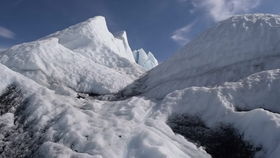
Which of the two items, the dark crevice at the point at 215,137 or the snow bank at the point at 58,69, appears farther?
the snow bank at the point at 58,69

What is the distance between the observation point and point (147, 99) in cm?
1762

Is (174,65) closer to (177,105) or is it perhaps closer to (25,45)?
(177,105)

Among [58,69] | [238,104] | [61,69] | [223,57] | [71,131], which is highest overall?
[223,57]

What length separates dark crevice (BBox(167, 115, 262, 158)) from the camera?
11363 mm

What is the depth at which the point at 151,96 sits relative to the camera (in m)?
19.2

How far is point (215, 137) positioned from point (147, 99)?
5.84 metres

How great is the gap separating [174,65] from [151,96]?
4.54m

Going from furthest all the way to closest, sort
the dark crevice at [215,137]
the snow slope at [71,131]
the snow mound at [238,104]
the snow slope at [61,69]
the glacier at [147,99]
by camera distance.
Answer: the snow slope at [61,69] → the snow mound at [238,104] → the dark crevice at [215,137] → the glacier at [147,99] → the snow slope at [71,131]

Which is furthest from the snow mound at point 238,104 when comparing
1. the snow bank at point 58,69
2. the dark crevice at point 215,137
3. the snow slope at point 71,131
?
the snow bank at point 58,69

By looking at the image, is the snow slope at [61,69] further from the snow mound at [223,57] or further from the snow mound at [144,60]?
the snow mound at [144,60]

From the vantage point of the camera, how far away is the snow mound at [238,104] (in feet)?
39.0

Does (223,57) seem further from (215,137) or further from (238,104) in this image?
(215,137)

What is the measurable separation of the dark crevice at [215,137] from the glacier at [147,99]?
16 centimetres

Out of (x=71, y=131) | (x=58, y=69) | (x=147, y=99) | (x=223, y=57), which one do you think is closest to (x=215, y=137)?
(x=71, y=131)
